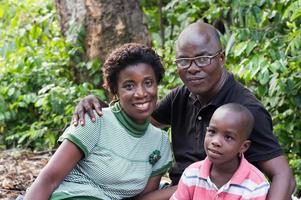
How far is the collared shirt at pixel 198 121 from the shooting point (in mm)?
3182

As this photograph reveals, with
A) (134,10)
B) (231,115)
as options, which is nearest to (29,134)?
(134,10)

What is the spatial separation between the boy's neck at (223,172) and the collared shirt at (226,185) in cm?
2

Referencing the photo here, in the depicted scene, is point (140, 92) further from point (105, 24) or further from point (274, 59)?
point (105, 24)

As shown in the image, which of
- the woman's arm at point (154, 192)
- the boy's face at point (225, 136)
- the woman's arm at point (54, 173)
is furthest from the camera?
the woman's arm at point (154, 192)

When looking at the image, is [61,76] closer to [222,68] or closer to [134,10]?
[134,10]

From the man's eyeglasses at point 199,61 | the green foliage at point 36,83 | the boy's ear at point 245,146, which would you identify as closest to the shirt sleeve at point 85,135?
the man's eyeglasses at point 199,61

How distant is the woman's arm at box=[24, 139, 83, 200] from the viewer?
10.5 feet

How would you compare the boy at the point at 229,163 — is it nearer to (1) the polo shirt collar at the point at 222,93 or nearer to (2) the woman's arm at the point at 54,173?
(1) the polo shirt collar at the point at 222,93

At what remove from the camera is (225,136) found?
3.00 metres

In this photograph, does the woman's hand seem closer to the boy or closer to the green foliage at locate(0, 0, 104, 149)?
the boy

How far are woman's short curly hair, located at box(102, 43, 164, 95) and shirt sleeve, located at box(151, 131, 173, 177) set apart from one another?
368mm

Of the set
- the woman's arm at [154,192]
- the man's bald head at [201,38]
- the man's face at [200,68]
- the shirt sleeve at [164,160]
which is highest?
the man's bald head at [201,38]

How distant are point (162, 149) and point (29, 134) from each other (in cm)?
294

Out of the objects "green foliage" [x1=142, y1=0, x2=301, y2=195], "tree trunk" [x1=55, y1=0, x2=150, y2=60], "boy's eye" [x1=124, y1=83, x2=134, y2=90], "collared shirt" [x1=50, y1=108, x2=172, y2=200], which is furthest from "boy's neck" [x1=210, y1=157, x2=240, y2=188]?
"tree trunk" [x1=55, y1=0, x2=150, y2=60]
